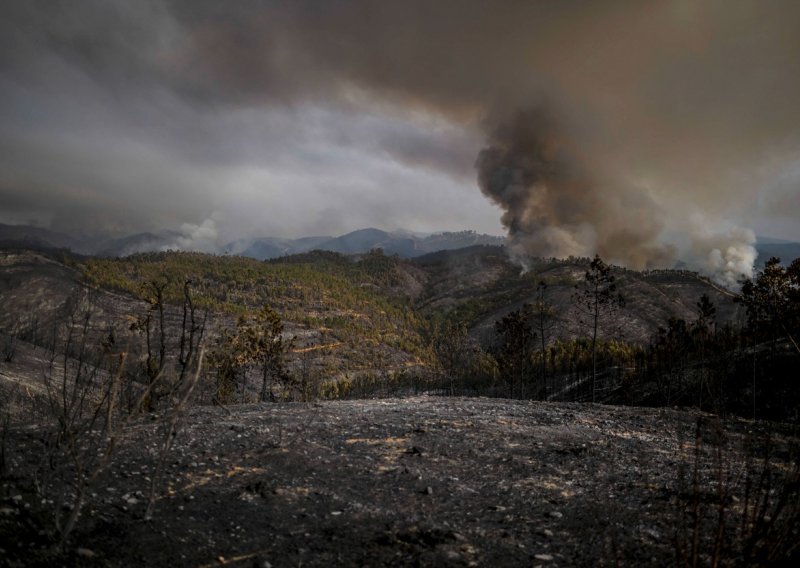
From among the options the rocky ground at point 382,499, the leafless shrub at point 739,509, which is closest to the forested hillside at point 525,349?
the leafless shrub at point 739,509

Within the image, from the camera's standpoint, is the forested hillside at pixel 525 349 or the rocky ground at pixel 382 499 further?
the forested hillside at pixel 525 349

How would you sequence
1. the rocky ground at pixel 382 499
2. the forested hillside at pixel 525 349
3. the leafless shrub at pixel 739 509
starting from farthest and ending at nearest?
Result: the forested hillside at pixel 525 349 → the rocky ground at pixel 382 499 → the leafless shrub at pixel 739 509

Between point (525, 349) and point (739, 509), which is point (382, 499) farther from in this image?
point (525, 349)

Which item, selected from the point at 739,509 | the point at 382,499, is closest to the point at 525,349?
the point at 739,509

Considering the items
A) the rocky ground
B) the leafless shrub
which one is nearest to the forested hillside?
→ the leafless shrub

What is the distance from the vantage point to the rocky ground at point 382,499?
7207 mm

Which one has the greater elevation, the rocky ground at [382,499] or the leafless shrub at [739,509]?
the leafless shrub at [739,509]

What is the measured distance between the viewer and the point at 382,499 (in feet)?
33.1

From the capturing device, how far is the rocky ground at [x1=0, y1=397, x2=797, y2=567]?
721 cm

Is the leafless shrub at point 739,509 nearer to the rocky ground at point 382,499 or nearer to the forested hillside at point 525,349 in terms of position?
the rocky ground at point 382,499

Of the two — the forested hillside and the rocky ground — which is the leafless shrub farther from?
the forested hillside

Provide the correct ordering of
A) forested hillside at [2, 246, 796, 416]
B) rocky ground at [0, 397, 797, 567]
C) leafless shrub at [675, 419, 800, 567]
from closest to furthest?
leafless shrub at [675, 419, 800, 567], rocky ground at [0, 397, 797, 567], forested hillside at [2, 246, 796, 416]

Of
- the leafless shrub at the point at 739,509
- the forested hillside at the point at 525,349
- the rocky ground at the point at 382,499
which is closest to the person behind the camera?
the leafless shrub at the point at 739,509

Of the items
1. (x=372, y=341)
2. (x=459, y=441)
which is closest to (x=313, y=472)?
(x=459, y=441)
